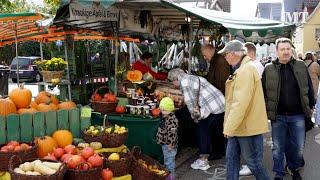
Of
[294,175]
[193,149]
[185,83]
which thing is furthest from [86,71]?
[294,175]

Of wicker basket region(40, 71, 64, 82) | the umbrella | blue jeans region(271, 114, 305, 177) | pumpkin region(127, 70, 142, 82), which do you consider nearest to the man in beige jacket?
blue jeans region(271, 114, 305, 177)

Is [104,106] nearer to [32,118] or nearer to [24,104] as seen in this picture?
[24,104]

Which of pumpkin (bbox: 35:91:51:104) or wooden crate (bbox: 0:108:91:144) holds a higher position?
pumpkin (bbox: 35:91:51:104)

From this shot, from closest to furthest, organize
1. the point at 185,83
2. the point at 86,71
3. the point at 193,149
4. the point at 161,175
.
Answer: the point at 161,175, the point at 185,83, the point at 193,149, the point at 86,71

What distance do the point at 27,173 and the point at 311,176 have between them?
443 cm

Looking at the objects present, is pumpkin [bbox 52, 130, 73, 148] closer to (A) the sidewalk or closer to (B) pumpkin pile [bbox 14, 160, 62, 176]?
(B) pumpkin pile [bbox 14, 160, 62, 176]

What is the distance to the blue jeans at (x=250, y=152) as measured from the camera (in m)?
5.18

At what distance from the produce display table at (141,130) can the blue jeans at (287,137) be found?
5.88 feet

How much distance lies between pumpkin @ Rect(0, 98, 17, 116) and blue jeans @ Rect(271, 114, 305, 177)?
344 centimetres

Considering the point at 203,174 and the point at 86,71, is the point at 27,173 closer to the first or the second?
the point at 203,174

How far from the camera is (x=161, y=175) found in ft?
17.5

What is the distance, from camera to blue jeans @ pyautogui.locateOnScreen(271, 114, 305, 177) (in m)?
5.98

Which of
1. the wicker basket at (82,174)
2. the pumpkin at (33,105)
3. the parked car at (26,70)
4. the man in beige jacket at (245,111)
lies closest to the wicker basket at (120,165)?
the wicker basket at (82,174)

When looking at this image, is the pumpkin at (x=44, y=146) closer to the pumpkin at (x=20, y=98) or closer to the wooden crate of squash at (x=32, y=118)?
the wooden crate of squash at (x=32, y=118)
